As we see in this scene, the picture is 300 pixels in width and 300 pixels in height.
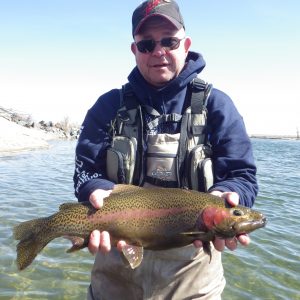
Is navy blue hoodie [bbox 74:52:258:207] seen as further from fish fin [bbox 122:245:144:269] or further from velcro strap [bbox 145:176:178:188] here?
fish fin [bbox 122:245:144:269]

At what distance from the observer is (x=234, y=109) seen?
12.4 ft

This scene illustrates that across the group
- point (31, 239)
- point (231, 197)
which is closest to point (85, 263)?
point (31, 239)

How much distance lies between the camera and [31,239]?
3.53m

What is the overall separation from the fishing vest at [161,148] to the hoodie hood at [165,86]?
0.07 metres

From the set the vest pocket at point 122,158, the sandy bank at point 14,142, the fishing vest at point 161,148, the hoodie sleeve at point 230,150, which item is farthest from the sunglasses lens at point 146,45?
the sandy bank at point 14,142

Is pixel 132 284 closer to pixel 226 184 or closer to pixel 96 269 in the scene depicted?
pixel 96 269

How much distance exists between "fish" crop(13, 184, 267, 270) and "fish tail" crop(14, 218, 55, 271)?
11 mm

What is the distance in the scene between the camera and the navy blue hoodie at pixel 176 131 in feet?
11.8

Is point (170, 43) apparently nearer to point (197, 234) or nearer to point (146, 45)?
point (146, 45)

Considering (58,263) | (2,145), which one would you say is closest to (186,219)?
(58,263)

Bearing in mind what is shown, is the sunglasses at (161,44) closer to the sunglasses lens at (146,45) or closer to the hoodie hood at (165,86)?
the sunglasses lens at (146,45)

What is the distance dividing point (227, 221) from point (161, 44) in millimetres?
1718

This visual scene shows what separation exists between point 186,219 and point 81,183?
3.61ft

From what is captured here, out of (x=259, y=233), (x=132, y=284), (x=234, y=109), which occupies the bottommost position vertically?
(x=259, y=233)
